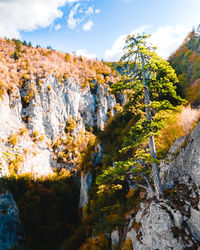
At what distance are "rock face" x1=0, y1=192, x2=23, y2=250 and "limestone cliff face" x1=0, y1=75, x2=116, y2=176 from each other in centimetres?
1014

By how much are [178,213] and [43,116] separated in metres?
51.8

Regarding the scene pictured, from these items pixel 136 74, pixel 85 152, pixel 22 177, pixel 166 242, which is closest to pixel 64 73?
pixel 85 152

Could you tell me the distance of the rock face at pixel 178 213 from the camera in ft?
22.6

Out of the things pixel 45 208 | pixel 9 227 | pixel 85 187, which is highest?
pixel 85 187

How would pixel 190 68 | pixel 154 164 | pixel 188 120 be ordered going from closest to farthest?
pixel 154 164 < pixel 188 120 < pixel 190 68

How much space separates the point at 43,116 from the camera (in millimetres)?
52656

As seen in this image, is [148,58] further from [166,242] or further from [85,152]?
[85,152]

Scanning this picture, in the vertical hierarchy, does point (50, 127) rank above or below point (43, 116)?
below

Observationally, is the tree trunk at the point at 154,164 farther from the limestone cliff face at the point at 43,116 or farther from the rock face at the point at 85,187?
the limestone cliff face at the point at 43,116

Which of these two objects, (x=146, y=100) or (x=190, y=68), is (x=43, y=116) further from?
(x=146, y=100)

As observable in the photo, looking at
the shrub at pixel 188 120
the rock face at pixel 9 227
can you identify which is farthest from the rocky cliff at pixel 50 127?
the shrub at pixel 188 120

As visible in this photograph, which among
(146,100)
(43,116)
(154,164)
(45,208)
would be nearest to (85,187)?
(45,208)

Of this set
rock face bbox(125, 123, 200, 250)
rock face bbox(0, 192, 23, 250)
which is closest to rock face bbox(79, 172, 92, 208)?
rock face bbox(0, 192, 23, 250)

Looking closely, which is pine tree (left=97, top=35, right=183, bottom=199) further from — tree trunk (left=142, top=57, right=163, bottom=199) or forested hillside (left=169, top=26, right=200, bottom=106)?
forested hillside (left=169, top=26, right=200, bottom=106)
